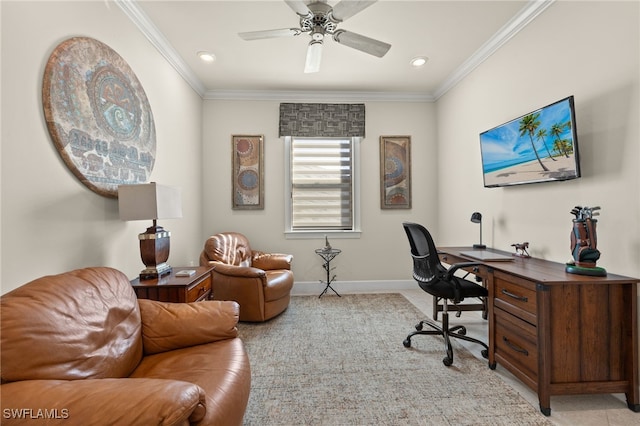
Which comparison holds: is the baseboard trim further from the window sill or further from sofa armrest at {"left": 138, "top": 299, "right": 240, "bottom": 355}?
sofa armrest at {"left": 138, "top": 299, "right": 240, "bottom": 355}

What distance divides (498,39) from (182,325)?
12.0 feet

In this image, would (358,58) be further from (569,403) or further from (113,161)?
(569,403)

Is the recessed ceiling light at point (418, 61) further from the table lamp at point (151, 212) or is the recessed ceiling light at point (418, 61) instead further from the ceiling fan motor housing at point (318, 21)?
the table lamp at point (151, 212)

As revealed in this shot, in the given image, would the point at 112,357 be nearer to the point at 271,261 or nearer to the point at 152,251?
the point at 152,251

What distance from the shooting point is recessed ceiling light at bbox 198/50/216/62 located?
10.2ft

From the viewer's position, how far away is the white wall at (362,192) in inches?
163

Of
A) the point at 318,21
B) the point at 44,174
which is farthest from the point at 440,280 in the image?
the point at 44,174

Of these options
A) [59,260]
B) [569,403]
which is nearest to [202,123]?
[59,260]

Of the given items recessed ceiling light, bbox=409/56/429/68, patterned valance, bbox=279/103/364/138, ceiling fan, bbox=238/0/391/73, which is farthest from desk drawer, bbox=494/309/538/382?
patterned valance, bbox=279/103/364/138

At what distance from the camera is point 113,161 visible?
2.12 m

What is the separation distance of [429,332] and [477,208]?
63.7 inches

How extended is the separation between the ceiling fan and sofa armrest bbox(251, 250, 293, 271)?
238 cm

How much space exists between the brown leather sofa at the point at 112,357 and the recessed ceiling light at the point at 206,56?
2.55 metres

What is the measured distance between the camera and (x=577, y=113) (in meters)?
2.12
